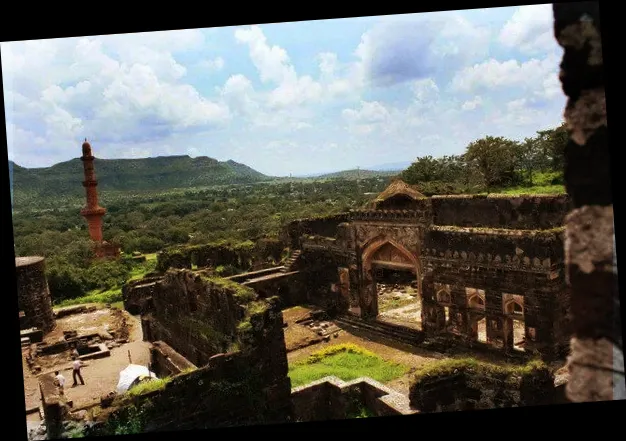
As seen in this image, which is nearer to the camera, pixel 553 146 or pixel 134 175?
pixel 553 146

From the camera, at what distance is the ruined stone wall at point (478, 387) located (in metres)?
8.62

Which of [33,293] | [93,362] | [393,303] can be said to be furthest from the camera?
[393,303]

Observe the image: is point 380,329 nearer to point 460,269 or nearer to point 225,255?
point 460,269

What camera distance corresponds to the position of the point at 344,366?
557 inches

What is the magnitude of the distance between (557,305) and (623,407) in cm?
690

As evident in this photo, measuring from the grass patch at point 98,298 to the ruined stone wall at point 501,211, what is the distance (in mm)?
16635

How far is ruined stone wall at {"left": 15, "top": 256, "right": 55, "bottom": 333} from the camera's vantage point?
1786cm

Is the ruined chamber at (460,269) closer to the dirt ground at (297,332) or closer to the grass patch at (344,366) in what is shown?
the dirt ground at (297,332)

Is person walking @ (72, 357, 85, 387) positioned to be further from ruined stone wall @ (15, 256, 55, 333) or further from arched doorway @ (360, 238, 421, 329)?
arched doorway @ (360, 238, 421, 329)

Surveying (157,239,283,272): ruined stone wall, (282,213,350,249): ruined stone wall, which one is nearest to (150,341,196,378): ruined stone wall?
(157,239,283,272): ruined stone wall

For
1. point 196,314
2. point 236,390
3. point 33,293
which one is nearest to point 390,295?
point 196,314

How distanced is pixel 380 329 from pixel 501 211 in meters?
6.72

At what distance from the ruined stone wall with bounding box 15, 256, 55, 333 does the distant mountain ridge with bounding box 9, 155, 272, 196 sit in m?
3.84

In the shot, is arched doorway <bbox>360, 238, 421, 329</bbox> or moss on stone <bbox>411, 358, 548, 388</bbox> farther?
arched doorway <bbox>360, 238, 421, 329</bbox>
